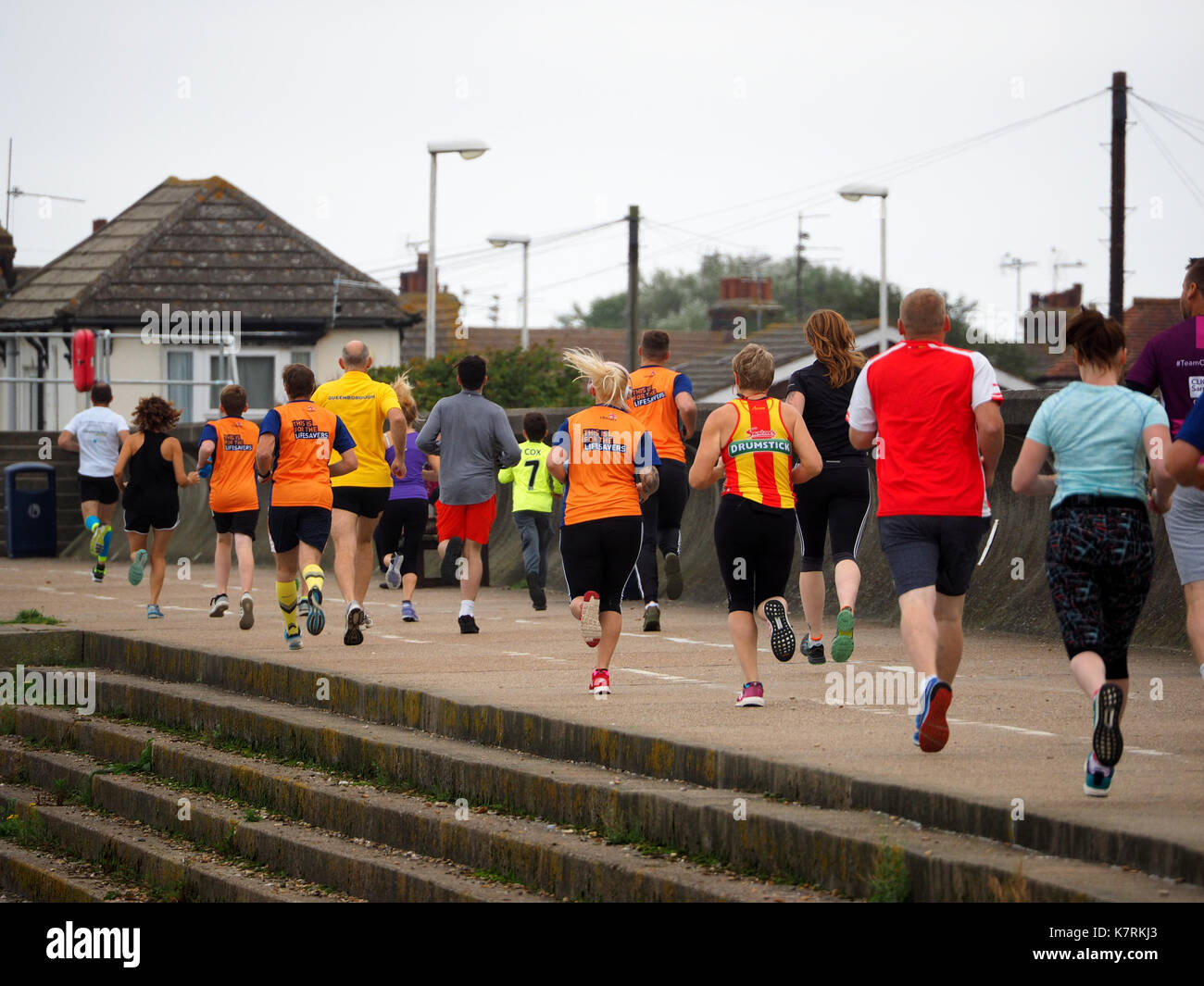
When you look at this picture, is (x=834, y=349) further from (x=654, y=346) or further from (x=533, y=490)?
(x=533, y=490)

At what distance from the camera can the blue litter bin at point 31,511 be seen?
27.6 meters

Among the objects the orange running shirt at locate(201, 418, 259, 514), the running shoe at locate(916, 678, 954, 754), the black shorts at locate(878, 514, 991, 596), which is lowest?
the running shoe at locate(916, 678, 954, 754)

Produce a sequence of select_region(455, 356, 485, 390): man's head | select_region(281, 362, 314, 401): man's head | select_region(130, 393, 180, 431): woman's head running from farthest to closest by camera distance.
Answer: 1. select_region(130, 393, 180, 431): woman's head
2. select_region(455, 356, 485, 390): man's head
3. select_region(281, 362, 314, 401): man's head

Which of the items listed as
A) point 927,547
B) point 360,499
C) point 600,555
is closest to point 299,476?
point 360,499

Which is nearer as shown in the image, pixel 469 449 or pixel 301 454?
pixel 301 454

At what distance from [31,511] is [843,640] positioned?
20789 mm

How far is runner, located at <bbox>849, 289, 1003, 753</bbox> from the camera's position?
7410 millimetres

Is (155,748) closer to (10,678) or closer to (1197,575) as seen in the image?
(10,678)

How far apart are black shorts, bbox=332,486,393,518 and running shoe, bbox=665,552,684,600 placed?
6.66ft

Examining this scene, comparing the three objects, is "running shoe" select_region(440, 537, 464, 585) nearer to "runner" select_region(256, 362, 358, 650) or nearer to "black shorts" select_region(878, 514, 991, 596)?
"runner" select_region(256, 362, 358, 650)

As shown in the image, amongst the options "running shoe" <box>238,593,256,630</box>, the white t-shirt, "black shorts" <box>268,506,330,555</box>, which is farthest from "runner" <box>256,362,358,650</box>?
the white t-shirt

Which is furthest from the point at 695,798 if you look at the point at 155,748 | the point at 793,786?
the point at 155,748

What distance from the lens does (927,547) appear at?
742 centimetres

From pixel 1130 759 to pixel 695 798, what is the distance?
1686 mm
